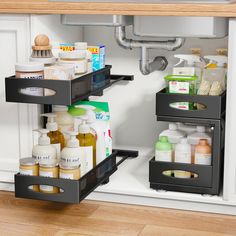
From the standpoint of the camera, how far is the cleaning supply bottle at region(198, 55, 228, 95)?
2209mm

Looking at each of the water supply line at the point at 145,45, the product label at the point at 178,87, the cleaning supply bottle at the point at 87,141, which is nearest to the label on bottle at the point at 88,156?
the cleaning supply bottle at the point at 87,141

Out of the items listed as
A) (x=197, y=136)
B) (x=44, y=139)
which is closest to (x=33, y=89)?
(x=44, y=139)

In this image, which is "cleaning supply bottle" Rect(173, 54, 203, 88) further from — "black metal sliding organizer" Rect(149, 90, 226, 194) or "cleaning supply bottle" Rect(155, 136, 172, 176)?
"cleaning supply bottle" Rect(155, 136, 172, 176)

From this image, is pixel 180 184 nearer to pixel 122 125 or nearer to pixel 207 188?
pixel 207 188

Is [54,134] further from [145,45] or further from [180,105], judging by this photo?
[145,45]

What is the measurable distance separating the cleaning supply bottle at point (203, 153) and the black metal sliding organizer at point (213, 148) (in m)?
0.02

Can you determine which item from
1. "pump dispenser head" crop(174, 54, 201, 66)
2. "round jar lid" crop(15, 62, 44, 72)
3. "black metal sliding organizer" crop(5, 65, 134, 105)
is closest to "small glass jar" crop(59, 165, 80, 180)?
"black metal sliding organizer" crop(5, 65, 134, 105)

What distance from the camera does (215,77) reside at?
2271 millimetres

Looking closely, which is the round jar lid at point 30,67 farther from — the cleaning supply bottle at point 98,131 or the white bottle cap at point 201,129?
the white bottle cap at point 201,129

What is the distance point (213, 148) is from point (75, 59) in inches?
22.6

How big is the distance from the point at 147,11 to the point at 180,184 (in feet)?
2.08

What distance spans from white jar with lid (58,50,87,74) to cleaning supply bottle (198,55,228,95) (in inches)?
16.8

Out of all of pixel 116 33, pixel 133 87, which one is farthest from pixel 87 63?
pixel 133 87

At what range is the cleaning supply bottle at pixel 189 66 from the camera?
2.29 meters
